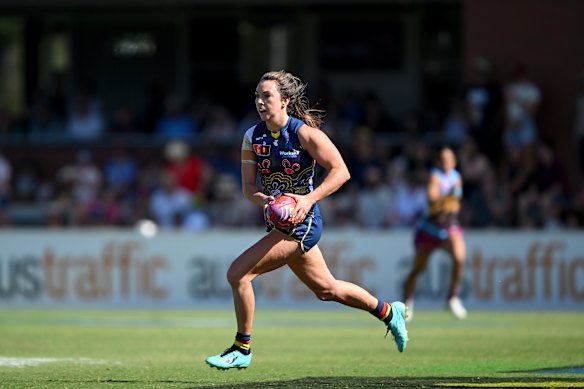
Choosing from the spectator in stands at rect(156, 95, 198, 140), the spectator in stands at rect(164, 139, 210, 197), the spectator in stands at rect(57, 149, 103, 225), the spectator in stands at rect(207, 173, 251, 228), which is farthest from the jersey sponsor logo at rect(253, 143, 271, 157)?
the spectator in stands at rect(156, 95, 198, 140)

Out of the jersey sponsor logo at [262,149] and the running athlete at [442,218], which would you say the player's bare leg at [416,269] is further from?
the jersey sponsor logo at [262,149]

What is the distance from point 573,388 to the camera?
7871 mm

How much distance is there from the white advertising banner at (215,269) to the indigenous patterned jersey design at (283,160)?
1001 cm

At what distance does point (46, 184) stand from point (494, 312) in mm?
9846

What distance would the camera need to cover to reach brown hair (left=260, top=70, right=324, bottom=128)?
8523 millimetres

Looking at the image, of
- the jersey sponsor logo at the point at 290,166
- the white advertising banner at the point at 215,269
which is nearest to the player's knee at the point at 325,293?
the jersey sponsor logo at the point at 290,166

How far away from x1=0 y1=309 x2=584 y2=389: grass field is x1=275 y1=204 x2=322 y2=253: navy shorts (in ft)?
3.15

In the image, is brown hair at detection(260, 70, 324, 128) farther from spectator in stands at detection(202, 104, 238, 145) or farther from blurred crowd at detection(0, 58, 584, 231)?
spectator in stands at detection(202, 104, 238, 145)

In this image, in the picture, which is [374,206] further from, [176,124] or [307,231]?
[307,231]

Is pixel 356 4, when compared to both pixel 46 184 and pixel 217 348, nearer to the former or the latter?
pixel 46 184

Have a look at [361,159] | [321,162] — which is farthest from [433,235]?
[321,162]

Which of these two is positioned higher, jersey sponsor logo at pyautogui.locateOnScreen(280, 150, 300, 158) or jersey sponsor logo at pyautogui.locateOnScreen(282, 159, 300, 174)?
jersey sponsor logo at pyautogui.locateOnScreen(280, 150, 300, 158)

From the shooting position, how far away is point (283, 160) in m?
8.46

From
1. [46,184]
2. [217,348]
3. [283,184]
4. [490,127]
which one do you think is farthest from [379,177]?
[283,184]
